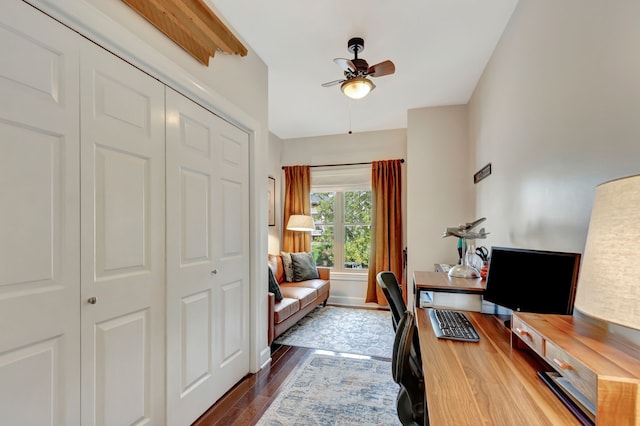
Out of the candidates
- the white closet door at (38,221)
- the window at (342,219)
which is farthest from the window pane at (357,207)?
the white closet door at (38,221)

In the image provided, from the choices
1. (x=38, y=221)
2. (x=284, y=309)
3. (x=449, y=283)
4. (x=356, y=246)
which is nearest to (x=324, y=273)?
(x=356, y=246)

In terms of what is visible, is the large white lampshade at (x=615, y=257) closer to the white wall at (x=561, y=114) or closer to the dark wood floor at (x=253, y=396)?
the white wall at (x=561, y=114)

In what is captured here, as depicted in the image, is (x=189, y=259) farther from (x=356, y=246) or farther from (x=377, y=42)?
(x=356, y=246)

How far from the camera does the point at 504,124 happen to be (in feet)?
7.78

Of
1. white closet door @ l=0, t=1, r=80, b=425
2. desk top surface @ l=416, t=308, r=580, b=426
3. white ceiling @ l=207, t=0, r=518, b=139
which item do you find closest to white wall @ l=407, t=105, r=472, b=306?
white ceiling @ l=207, t=0, r=518, b=139

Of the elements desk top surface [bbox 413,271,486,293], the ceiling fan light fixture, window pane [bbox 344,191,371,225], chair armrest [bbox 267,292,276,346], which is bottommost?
chair armrest [bbox 267,292,276,346]

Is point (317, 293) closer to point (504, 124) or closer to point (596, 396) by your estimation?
point (504, 124)

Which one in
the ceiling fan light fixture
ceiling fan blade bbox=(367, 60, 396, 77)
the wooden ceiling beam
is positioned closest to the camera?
the wooden ceiling beam

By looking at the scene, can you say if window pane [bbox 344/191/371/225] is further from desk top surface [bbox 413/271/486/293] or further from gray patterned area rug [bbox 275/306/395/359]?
desk top surface [bbox 413/271/486/293]

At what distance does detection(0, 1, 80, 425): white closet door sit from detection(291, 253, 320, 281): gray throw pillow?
3.24 m

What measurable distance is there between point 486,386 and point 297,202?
13.8 ft

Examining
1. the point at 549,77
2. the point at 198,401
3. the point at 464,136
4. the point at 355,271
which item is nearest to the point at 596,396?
the point at 549,77

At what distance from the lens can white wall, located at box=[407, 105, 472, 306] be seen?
3756mm

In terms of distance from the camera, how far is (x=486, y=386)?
1023 mm
